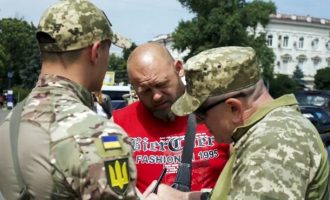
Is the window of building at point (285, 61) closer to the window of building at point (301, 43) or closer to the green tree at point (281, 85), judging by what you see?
the window of building at point (301, 43)

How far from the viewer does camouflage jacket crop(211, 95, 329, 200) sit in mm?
1972

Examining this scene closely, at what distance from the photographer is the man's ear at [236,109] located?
230 cm

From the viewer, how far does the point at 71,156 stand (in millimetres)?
2010

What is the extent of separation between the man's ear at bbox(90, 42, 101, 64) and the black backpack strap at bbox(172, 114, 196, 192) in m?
1.25

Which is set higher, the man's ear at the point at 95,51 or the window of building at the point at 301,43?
the man's ear at the point at 95,51

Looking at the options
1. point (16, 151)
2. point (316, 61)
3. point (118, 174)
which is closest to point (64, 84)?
point (16, 151)

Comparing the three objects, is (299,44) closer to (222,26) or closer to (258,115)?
(222,26)

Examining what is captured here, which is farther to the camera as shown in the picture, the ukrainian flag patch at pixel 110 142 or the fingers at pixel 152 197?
the fingers at pixel 152 197

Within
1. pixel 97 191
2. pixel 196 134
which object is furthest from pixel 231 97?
pixel 196 134

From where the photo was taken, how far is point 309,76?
353 feet

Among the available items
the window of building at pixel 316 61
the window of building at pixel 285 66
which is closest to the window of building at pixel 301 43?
the window of building at pixel 316 61

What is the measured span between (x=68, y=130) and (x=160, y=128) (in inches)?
69.0

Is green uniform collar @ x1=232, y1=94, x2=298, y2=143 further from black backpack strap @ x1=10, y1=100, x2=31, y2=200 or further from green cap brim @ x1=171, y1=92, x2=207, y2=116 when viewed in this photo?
black backpack strap @ x1=10, y1=100, x2=31, y2=200

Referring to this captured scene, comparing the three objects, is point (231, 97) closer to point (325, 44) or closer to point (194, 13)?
point (194, 13)
